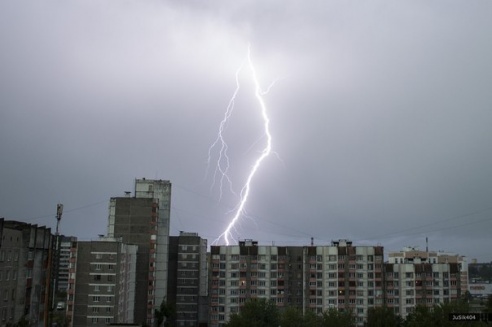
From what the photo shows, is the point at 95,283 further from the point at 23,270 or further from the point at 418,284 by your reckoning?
the point at 418,284

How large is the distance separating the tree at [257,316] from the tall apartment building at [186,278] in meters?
32.3

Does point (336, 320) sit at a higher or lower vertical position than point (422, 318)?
lower

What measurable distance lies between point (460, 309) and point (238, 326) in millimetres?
31919

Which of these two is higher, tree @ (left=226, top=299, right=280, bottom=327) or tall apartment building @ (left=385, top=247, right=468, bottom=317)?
tall apartment building @ (left=385, top=247, right=468, bottom=317)

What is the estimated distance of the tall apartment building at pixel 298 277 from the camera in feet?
331

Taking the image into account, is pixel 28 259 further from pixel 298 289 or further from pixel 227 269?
pixel 298 289

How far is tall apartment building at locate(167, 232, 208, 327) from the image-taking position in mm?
112062

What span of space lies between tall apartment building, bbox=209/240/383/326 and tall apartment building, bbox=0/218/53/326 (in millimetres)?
43068

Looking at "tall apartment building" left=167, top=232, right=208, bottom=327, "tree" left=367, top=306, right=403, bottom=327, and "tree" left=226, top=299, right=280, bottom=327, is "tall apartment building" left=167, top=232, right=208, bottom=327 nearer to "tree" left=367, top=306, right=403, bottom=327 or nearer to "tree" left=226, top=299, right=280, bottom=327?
"tree" left=226, top=299, right=280, bottom=327

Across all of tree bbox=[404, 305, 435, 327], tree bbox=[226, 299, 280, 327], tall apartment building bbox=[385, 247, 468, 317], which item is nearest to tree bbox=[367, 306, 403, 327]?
tree bbox=[404, 305, 435, 327]

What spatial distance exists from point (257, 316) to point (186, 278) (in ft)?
114

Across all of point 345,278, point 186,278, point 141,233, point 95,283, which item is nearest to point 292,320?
point 345,278

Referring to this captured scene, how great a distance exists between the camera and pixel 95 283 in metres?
80.6

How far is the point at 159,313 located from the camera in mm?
94812
